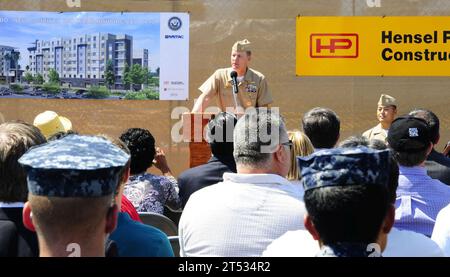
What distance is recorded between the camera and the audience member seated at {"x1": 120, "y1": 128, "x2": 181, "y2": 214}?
4215 mm

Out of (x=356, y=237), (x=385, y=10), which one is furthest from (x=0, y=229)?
(x=385, y=10)

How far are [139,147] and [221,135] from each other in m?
0.55

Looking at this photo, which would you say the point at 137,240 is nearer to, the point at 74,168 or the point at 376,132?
the point at 74,168

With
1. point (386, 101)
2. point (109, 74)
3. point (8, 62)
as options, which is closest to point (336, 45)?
point (386, 101)

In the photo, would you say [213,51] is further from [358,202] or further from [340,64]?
[358,202]

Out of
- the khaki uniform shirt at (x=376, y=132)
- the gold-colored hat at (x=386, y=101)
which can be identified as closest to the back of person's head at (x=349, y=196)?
the khaki uniform shirt at (x=376, y=132)

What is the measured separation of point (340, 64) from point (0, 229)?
7.11 m

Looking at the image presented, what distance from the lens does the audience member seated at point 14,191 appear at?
2.51 meters

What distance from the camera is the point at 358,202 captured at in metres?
1.88

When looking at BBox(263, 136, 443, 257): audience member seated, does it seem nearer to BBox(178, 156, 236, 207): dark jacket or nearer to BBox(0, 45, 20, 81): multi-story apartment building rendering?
BBox(178, 156, 236, 207): dark jacket

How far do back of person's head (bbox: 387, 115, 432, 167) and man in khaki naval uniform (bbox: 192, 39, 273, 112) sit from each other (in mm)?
3885

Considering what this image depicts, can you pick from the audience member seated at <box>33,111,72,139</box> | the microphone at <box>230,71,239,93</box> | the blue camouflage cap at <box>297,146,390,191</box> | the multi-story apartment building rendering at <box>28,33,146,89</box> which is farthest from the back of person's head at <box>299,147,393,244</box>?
the multi-story apartment building rendering at <box>28,33,146,89</box>

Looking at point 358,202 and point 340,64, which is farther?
point 340,64

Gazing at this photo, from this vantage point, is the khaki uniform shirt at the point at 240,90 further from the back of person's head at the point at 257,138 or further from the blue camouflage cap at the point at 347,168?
the blue camouflage cap at the point at 347,168
